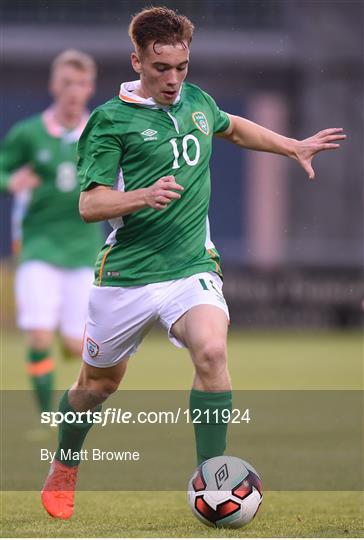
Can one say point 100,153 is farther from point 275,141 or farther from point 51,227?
point 51,227

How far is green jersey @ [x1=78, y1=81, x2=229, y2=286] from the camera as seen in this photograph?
5211 mm

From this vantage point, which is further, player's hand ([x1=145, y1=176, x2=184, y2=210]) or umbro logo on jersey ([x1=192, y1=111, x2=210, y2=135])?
umbro logo on jersey ([x1=192, y1=111, x2=210, y2=135])

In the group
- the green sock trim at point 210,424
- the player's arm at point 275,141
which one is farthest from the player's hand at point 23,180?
the green sock trim at point 210,424

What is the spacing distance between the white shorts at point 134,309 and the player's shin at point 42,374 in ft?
10.3

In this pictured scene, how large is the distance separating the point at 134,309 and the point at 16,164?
369cm

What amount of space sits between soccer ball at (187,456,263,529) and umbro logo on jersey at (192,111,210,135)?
54.5 inches

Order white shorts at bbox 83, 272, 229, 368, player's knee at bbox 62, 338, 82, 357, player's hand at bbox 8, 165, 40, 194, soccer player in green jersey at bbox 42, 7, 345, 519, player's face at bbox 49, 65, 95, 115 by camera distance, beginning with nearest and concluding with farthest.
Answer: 1. soccer player in green jersey at bbox 42, 7, 345, 519
2. white shorts at bbox 83, 272, 229, 368
3. player's face at bbox 49, 65, 95, 115
4. player's hand at bbox 8, 165, 40, 194
5. player's knee at bbox 62, 338, 82, 357

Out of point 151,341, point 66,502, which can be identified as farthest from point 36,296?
point 151,341

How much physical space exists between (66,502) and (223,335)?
1066mm

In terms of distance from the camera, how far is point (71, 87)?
860 centimetres

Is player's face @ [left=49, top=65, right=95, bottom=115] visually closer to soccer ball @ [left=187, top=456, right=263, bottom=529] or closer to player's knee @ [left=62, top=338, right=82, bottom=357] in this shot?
player's knee @ [left=62, top=338, right=82, bottom=357]

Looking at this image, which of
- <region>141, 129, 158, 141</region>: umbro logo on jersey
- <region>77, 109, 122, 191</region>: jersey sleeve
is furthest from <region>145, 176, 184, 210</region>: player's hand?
<region>141, 129, 158, 141</region>: umbro logo on jersey

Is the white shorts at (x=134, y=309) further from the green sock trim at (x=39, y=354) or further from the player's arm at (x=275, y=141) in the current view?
the green sock trim at (x=39, y=354)

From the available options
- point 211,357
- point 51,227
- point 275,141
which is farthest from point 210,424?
point 51,227
